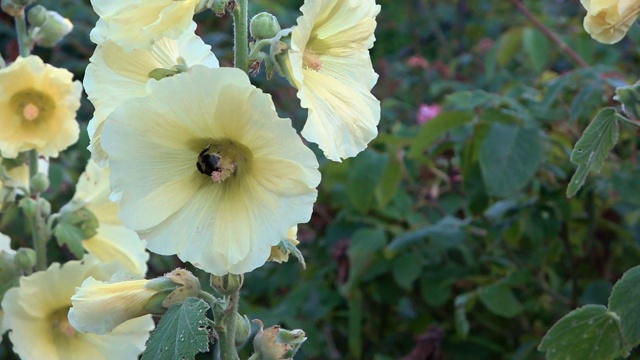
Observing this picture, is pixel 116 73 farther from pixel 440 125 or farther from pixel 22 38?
pixel 440 125

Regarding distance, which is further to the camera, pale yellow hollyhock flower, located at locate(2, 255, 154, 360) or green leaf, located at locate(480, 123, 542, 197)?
green leaf, located at locate(480, 123, 542, 197)

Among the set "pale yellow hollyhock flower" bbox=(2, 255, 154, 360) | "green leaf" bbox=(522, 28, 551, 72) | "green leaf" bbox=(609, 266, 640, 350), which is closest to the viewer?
"green leaf" bbox=(609, 266, 640, 350)

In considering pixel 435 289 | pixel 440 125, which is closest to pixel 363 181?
pixel 440 125

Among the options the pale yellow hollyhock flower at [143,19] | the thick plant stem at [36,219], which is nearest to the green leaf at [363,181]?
the thick plant stem at [36,219]

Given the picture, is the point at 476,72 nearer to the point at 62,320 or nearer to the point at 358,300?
the point at 358,300

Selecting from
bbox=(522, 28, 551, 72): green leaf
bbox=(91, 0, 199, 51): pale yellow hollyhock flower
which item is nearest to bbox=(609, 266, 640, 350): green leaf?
bbox=(91, 0, 199, 51): pale yellow hollyhock flower

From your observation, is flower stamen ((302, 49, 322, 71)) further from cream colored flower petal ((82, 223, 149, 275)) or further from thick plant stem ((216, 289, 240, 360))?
cream colored flower petal ((82, 223, 149, 275))

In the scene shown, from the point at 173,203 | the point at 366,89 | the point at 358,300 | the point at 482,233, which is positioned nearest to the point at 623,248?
the point at 482,233
